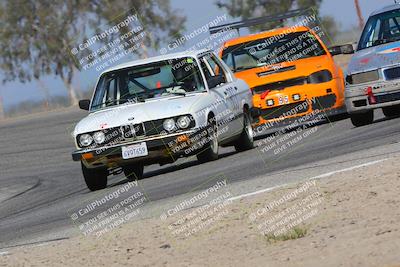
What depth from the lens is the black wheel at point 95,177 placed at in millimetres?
13867

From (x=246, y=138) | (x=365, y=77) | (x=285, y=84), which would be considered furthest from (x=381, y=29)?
(x=246, y=138)

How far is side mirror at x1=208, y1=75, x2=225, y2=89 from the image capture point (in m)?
14.4

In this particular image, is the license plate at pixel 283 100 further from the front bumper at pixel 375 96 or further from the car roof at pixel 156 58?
the car roof at pixel 156 58

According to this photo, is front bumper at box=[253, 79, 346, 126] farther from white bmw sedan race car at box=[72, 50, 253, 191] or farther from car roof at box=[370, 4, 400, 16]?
car roof at box=[370, 4, 400, 16]

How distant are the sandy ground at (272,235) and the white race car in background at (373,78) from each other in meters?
5.03

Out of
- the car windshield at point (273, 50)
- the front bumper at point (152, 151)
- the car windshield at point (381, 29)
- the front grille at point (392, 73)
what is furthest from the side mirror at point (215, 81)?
the car windshield at point (273, 50)

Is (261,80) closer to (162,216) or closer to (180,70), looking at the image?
(180,70)

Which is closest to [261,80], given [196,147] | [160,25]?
[196,147]

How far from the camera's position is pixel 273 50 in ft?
58.4

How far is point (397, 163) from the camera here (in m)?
10.1

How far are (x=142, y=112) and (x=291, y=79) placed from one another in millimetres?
4109

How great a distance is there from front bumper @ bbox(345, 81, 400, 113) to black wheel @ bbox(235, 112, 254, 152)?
1.51m

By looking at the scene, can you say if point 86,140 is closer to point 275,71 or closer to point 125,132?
point 125,132

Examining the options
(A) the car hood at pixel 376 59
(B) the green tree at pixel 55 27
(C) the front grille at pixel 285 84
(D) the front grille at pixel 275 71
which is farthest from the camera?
(B) the green tree at pixel 55 27
